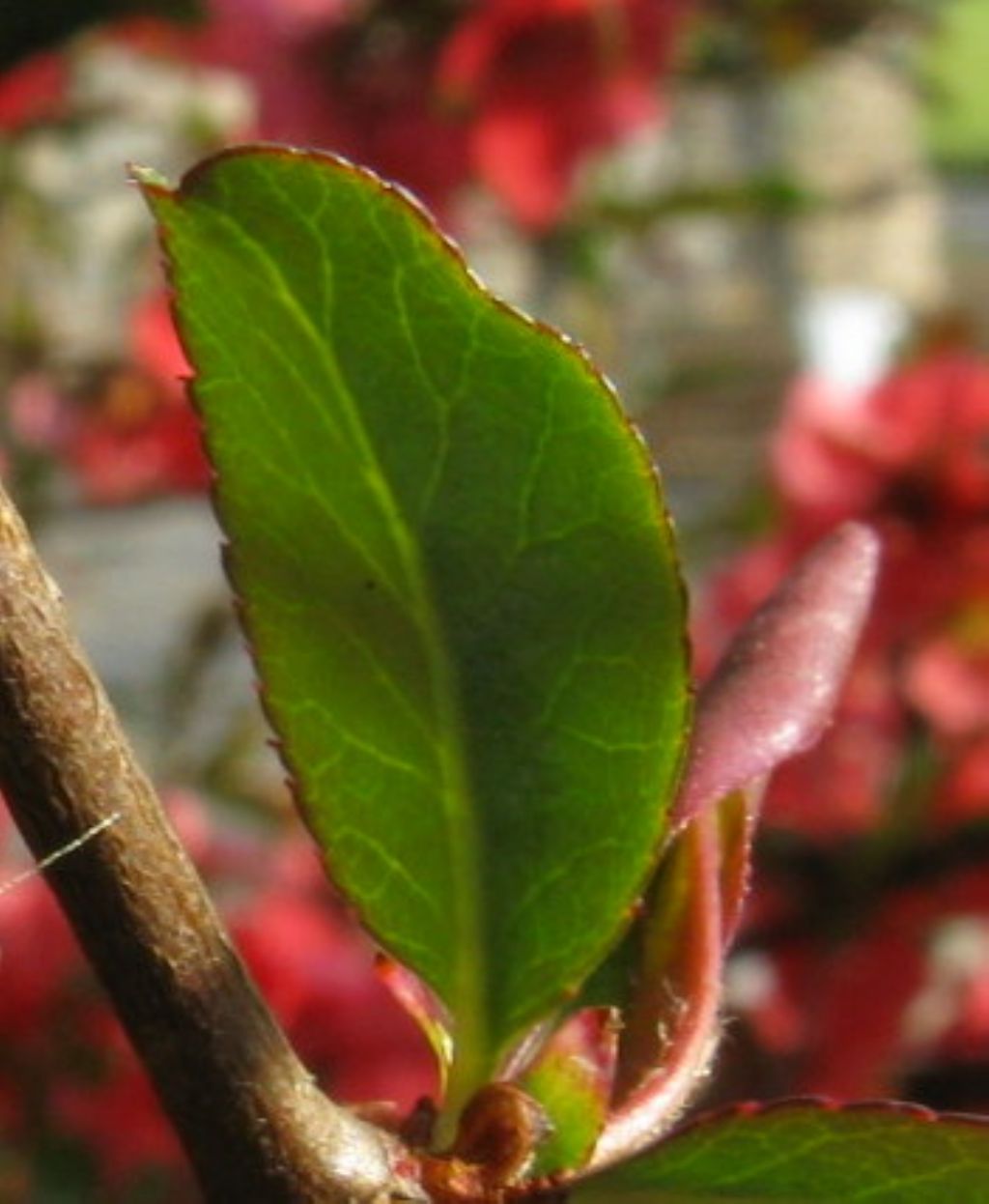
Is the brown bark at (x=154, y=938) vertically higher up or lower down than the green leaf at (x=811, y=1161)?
higher up

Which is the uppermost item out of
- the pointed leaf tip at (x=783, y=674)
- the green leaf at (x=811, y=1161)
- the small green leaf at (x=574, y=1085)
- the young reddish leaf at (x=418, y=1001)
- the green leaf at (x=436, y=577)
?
the green leaf at (x=436, y=577)

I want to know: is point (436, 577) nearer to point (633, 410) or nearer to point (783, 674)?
point (783, 674)

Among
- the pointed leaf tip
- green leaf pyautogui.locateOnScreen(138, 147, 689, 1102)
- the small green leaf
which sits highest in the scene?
green leaf pyautogui.locateOnScreen(138, 147, 689, 1102)

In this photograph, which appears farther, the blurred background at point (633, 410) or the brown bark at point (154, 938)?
the blurred background at point (633, 410)

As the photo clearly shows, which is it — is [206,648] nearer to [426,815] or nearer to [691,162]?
[426,815]

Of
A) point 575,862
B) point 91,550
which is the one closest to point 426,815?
point 575,862

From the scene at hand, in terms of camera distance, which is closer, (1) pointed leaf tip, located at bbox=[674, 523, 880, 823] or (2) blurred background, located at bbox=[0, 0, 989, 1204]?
(1) pointed leaf tip, located at bbox=[674, 523, 880, 823]

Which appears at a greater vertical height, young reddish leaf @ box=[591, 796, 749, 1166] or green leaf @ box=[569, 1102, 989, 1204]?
young reddish leaf @ box=[591, 796, 749, 1166]
